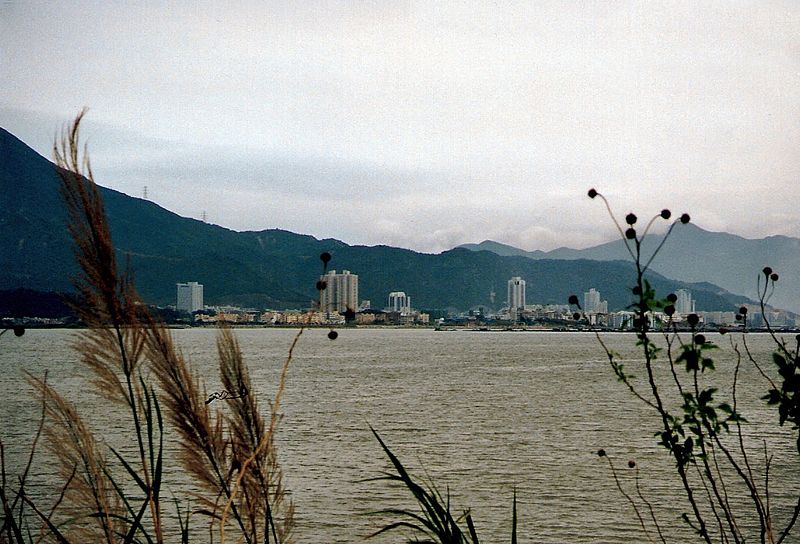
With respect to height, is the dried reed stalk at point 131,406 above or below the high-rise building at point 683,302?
below

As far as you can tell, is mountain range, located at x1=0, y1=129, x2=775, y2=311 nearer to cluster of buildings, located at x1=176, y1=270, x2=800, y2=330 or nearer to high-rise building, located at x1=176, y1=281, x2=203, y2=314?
cluster of buildings, located at x1=176, y1=270, x2=800, y2=330

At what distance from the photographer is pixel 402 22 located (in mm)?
3711

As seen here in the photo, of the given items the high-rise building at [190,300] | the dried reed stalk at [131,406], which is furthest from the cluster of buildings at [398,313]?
the dried reed stalk at [131,406]

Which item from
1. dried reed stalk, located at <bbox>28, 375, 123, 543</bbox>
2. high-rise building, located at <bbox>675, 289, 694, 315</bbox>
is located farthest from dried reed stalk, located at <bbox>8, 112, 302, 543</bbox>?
high-rise building, located at <bbox>675, 289, 694, 315</bbox>

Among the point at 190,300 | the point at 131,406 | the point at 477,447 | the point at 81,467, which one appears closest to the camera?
the point at 131,406

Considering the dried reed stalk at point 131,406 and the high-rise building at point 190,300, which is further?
the high-rise building at point 190,300

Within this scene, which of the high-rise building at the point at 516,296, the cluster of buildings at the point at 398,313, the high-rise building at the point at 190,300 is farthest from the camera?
the high-rise building at the point at 516,296

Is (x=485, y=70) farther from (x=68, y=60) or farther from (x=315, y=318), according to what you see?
(x=315, y=318)

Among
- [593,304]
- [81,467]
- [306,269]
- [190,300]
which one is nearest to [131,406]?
[81,467]

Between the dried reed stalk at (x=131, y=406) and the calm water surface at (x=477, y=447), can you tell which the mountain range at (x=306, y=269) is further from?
the dried reed stalk at (x=131, y=406)

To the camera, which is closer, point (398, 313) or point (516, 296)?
point (398, 313)

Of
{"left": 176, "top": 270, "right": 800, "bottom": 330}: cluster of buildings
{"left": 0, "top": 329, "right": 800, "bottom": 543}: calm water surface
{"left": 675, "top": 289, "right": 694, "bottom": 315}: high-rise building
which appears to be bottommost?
{"left": 0, "top": 329, "right": 800, "bottom": 543}: calm water surface

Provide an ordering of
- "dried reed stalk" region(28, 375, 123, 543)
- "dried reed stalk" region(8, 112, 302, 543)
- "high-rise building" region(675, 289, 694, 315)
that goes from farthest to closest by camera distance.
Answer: "high-rise building" region(675, 289, 694, 315)
"dried reed stalk" region(28, 375, 123, 543)
"dried reed stalk" region(8, 112, 302, 543)

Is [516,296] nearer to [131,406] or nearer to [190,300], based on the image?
[190,300]
